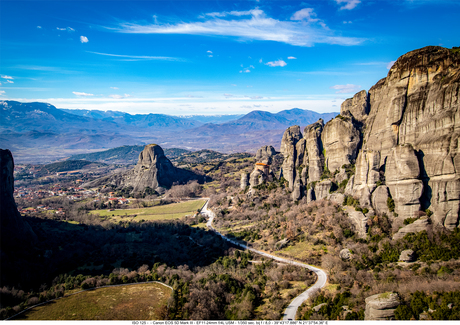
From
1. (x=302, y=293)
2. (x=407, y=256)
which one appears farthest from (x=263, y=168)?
(x=407, y=256)

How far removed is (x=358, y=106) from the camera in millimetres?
48375

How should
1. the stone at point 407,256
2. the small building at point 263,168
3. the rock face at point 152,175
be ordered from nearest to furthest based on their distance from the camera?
the stone at point 407,256
the small building at point 263,168
the rock face at point 152,175

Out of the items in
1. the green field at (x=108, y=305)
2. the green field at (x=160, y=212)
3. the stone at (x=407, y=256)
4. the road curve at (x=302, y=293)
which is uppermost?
the stone at (x=407, y=256)

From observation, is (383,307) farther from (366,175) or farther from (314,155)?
(314,155)

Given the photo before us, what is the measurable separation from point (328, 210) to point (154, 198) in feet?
275

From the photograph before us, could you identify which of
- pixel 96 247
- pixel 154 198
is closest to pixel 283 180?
pixel 96 247

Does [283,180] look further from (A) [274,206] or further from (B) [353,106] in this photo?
(B) [353,106]

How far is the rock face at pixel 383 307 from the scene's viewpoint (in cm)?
1998

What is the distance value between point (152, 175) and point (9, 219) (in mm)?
81566

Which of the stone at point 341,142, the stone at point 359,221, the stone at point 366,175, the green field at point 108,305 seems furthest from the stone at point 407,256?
the green field at point 108,305

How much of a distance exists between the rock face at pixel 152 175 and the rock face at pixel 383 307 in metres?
109

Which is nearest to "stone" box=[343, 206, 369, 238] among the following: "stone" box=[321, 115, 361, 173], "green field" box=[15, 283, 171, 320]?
"stone" box=[321, 115, 361, 173]

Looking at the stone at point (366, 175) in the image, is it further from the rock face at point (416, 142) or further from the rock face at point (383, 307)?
the rock face at point (383, 307)

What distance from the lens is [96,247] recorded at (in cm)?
5447
